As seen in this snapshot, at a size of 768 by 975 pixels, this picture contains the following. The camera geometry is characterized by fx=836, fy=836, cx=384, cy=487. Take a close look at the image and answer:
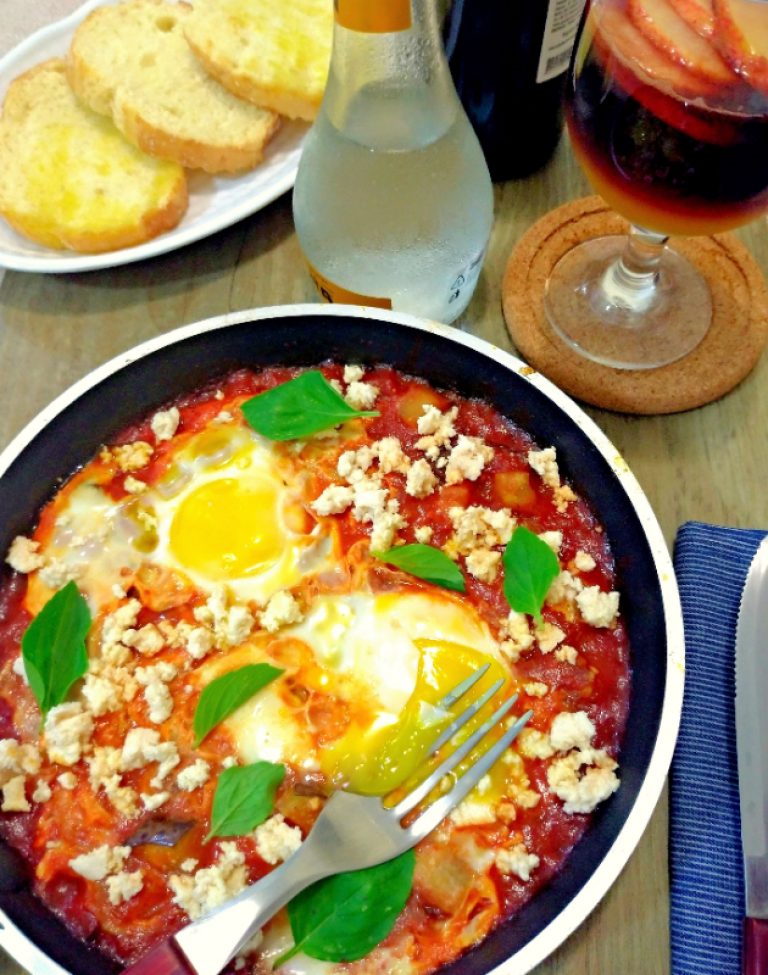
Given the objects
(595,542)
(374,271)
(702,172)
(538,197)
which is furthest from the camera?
(538,197)

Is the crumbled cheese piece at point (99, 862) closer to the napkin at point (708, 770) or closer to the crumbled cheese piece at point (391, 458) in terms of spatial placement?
the crumbled cheese piece at point (391, 458)

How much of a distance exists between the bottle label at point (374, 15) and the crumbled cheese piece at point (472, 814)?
118cm

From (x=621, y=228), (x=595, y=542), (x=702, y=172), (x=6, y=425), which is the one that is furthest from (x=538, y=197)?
(x=6, y=425)

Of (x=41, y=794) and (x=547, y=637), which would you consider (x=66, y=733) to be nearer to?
(x=41, y=794)

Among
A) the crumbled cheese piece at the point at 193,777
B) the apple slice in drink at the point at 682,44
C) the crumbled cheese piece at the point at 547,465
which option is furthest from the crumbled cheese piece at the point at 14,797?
the apple slice in drink at the point at 682,44

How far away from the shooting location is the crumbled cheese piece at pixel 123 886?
1.23m

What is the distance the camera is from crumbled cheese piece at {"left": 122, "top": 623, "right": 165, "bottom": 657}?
1.38 metres

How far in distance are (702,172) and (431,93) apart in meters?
0.50

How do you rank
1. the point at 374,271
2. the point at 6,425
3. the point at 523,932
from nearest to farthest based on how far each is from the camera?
the point at 523,932, the point at 374,271, the point at 6,425

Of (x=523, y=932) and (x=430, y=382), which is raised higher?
(x=430, y=382)

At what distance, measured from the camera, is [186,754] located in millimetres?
1343

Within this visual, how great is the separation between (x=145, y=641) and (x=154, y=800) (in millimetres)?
251

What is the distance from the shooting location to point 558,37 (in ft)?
5.62

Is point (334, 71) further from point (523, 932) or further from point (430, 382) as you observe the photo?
point (523, 932)
